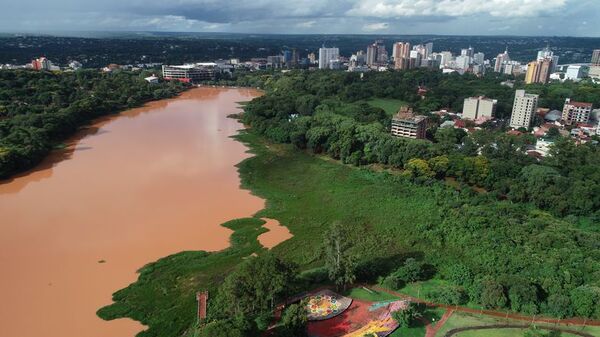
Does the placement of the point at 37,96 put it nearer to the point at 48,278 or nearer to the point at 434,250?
the point at 48,278

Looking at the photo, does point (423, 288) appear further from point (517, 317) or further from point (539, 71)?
point (539, 71)

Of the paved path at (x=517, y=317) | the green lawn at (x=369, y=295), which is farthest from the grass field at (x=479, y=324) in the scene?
Result: the green lawn at (x=369, y=295)

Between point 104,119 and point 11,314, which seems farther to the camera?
point 104,119

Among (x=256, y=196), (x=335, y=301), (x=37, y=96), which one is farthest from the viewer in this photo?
(x=37, y=96)

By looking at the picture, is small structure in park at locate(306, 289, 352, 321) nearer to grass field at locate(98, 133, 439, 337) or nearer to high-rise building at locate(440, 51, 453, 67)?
grass field at locate(98, 133, 439, 337)

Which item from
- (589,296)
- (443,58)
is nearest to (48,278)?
(589,296)

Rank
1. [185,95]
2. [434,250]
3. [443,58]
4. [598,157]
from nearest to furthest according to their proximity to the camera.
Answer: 1. [434,250]
2. [598,157]
3. [185,95]
4. [443,58]
